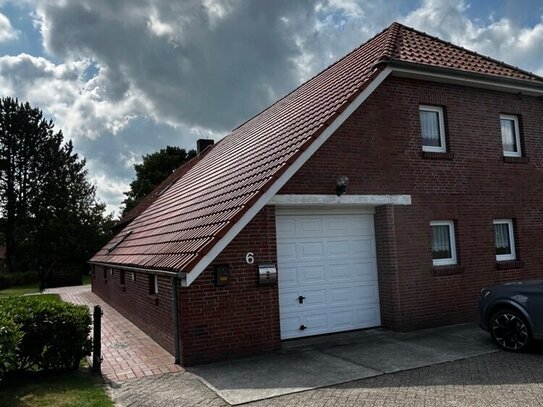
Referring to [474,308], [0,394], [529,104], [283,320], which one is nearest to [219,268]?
[283,320]

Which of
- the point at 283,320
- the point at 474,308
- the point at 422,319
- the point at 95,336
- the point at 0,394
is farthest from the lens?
the point at 474,308

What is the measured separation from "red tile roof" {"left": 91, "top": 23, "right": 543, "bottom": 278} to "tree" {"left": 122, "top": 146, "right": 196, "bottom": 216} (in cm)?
3413

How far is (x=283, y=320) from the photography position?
9.17 metres

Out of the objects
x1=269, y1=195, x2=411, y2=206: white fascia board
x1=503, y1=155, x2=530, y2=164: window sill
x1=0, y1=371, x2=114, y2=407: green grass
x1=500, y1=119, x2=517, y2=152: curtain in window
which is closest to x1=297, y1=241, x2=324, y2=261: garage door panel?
x1=269, y1=195, x2=411, y2=206: white fascia board

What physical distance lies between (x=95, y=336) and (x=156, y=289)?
2125mm

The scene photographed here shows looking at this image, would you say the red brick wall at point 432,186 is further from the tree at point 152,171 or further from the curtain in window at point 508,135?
the tree at point 152,171

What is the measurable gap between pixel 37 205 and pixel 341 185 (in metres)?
40.6

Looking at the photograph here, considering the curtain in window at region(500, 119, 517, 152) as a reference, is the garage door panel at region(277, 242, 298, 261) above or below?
below

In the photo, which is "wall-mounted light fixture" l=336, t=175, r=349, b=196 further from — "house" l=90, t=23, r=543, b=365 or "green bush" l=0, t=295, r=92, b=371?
"green bush" l=0, t=295, r=92, b=371

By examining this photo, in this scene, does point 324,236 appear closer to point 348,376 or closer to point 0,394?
point 348,376

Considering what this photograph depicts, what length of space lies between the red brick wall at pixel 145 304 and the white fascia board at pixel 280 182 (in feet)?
4.01

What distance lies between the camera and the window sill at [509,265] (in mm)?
10992

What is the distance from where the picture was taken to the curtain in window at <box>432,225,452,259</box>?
1045cm

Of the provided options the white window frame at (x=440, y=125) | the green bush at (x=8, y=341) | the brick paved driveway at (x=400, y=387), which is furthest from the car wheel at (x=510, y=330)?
the green bush at (x=8, y=341)
